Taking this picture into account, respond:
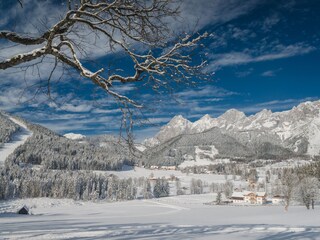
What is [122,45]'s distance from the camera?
5.74 meters

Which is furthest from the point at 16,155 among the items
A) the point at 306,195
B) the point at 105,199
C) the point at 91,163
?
the point at 306,195

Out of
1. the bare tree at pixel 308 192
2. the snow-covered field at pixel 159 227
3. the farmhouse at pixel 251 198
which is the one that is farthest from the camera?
the farmhouse at pixel 251 198

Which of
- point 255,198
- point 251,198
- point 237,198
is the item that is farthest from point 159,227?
point 237,198

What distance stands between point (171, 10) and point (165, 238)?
7.09 meters

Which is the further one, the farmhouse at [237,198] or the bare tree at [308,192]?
the farmhouse at [237,198]

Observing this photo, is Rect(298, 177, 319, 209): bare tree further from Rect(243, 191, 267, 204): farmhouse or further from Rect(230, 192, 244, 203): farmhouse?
Rect(230, 192, 244, 203): farmhouse

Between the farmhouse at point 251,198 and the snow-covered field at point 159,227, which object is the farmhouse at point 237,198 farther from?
the snow-covered field at point 159,227

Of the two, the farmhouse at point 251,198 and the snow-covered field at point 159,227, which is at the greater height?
the snow-covered field at point 159,227

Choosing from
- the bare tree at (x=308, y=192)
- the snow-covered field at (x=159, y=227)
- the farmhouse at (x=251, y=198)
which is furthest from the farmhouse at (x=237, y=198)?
the snow-covered field at (x=159, y=227)

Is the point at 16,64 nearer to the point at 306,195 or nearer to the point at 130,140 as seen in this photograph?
the point at 130,140

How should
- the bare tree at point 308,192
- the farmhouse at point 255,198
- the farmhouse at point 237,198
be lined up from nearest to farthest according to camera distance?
the bare tree at point 308,192
the farmhouse at point 255,198
the farmhouse at point 237,198

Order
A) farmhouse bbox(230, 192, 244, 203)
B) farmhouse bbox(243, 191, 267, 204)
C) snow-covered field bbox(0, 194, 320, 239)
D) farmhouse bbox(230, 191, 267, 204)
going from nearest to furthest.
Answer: snow-covered field bbox(0, 194, 320, 239) < farmhouse bbox(243, 191, 267, 204) < farmhouse bbox(230, 191, 267, 204) < farmhouse bbox(230, 192, 244, 203)

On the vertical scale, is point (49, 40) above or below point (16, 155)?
below

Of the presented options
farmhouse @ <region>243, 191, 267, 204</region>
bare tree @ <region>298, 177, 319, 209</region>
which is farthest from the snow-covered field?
farmhouse @ <region>243, 191, 267, 204</region>
